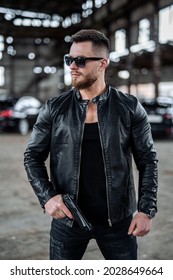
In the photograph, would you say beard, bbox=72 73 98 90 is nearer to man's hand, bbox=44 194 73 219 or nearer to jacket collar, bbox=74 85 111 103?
jacket collar, bbox=74 85 111 103

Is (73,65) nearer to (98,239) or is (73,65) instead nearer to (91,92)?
(91,92)

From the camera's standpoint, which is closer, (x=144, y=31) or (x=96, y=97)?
(x=96, y=97)

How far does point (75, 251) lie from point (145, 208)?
48 centimetres

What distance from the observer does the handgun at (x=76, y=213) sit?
186cm

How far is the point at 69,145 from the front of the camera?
196 cm

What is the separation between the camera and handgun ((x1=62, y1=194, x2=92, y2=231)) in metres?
1.86

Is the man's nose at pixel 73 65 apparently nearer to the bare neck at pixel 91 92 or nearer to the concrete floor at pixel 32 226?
the bare neck at pixel 91 92

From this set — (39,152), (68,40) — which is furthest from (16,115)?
(39,152)

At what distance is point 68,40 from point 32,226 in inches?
791

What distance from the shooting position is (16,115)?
51.3ft

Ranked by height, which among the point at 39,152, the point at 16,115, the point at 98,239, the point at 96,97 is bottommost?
the point at 16,115
